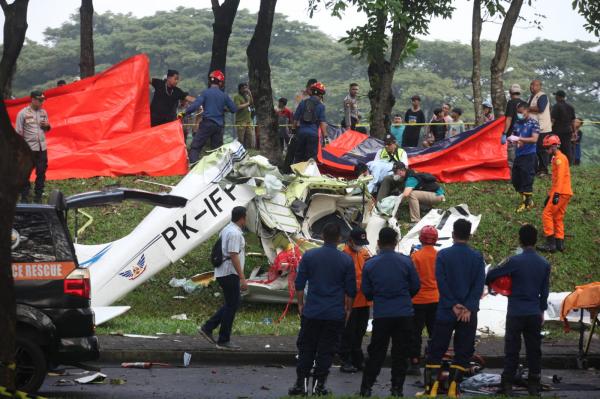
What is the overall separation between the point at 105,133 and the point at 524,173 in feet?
→ 26.3

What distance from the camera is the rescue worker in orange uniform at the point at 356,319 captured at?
42.4 ft

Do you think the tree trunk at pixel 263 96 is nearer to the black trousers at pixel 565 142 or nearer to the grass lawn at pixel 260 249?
the grass lawn at pixel 260 249

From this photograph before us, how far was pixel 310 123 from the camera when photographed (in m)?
20.6

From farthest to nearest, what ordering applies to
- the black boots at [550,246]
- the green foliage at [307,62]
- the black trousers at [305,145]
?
1. the green foliage at [307,62]
2. the black trousers at [305,145]
3. the black boots at [550,246]

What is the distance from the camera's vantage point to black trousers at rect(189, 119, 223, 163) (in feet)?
70.0

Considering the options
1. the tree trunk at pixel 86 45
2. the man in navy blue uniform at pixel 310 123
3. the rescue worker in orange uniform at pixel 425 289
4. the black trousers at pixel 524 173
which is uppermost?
the tree trunk at pixel 86 45

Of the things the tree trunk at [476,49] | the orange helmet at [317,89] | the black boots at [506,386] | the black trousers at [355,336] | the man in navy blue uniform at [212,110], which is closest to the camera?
the black boots at [506,386]

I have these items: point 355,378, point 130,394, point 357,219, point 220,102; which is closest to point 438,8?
point 220,102

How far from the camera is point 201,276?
17750 mm

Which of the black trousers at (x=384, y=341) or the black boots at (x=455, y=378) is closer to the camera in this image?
the black trousers at (x=384, y=341)

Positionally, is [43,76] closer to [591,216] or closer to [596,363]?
[591,216]

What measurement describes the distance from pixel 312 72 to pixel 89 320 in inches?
2718

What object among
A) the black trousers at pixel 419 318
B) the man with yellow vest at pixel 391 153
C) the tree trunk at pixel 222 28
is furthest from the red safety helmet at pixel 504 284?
the tree trunk at pixel 222 28

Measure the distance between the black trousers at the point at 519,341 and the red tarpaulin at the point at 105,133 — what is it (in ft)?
38.0
